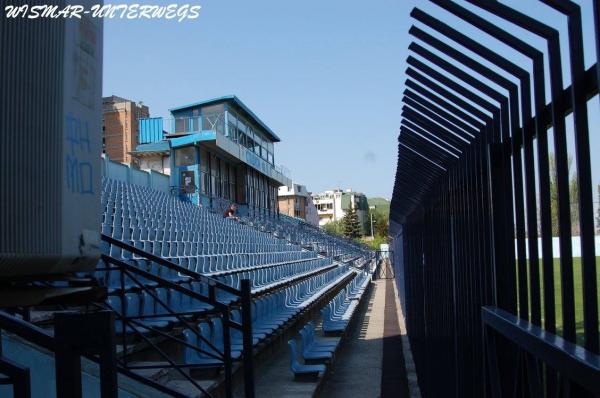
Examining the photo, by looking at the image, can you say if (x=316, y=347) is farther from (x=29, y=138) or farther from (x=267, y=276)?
(x=29, y=138)

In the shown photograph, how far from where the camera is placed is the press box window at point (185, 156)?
33.4 metres

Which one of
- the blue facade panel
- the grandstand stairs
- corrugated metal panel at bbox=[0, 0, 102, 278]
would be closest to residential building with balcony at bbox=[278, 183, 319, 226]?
the blue facade panel

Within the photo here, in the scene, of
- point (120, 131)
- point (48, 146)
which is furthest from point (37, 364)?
point (120, 131)

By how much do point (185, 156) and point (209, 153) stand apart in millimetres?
1831

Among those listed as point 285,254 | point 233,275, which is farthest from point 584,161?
point 285,254

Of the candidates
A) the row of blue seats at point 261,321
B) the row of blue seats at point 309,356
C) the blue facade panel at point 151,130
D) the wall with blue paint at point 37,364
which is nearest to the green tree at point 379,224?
the blue facade panel at point 151,130

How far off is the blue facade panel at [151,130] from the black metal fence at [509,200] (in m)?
31.9

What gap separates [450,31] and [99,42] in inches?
54.3

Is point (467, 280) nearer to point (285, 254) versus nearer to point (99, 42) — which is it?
point (99, 42)

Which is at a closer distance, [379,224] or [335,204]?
[379,224]

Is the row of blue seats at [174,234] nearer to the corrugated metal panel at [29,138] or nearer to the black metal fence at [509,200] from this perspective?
the black metal fence at [509,200]

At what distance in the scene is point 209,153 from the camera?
35.2 meters

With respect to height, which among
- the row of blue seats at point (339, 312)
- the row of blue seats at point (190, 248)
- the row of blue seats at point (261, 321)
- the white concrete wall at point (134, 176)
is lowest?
the row of blue seats at point (339, 312)

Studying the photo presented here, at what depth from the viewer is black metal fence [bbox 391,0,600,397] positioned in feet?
6.52
